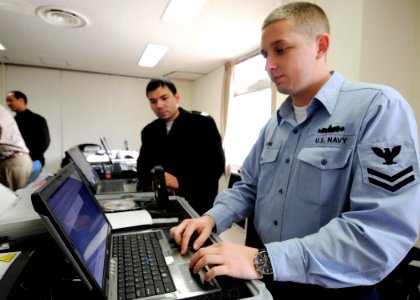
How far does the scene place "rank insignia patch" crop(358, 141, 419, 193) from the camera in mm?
556

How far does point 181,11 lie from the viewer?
Answer: 2561mm

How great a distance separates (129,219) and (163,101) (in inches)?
47.9

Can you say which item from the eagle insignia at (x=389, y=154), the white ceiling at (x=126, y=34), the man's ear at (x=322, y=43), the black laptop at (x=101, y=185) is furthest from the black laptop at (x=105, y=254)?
the white ceiling at (x=126, y=34)

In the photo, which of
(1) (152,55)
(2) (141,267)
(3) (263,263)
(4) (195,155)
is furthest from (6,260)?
(1) (152,55)

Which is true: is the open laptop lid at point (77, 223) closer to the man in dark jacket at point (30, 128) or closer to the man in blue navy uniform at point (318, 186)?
the man in blue navy uniform at point (318, 186)

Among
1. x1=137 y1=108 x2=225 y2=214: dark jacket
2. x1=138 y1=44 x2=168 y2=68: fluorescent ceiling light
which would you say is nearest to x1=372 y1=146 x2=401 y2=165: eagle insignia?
x1=137 y1=108 x2=225 y2=214: dark jacket

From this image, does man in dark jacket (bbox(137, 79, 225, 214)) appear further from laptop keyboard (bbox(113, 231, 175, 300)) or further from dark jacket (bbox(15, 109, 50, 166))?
dark jacket (bbox(15, 109, 50, 166))

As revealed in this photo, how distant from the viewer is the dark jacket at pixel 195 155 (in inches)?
73.1

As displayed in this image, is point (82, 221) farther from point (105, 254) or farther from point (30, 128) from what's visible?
point (30, 128)

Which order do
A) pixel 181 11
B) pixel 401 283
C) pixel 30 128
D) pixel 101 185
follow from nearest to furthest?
pixel 401 283
pixel 101 185
pixel 181 11
pixel 30 128

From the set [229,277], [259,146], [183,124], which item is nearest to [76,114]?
[183,124]

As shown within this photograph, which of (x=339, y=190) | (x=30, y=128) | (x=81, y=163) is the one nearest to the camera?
(x=339, y=190)

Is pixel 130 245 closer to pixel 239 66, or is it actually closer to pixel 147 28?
pixel 147 28

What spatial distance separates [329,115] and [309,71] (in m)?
0.15
